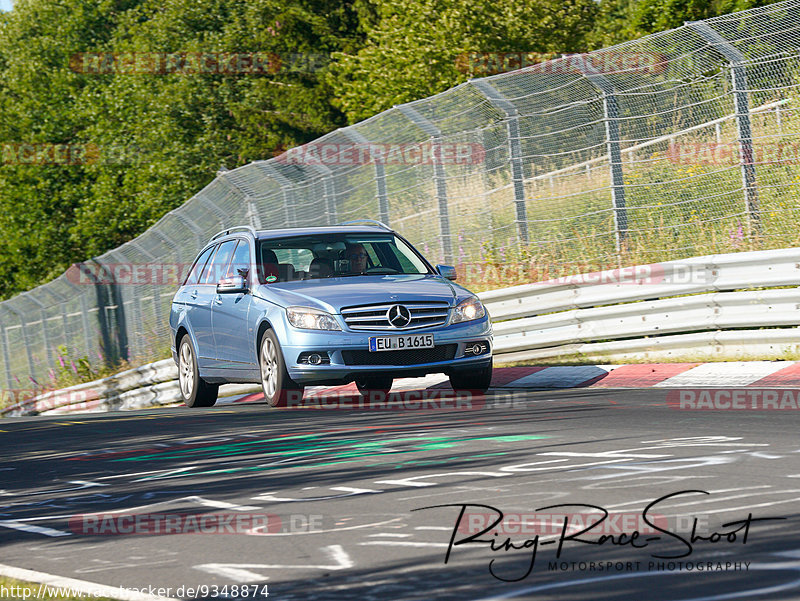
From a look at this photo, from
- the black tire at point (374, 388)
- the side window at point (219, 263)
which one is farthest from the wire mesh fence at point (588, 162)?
the side window at point (219, 263)

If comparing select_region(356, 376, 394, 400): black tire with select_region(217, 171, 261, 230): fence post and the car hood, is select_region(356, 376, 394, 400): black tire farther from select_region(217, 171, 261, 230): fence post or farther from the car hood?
select_region(217, 171, 261, 230): fence post

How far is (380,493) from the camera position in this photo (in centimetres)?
651

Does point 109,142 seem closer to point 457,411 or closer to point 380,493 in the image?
point 457,411

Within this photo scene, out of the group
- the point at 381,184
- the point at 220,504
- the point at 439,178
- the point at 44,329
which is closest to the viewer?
the point at 220,504

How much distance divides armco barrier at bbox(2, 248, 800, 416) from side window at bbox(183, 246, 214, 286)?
10.5 feet

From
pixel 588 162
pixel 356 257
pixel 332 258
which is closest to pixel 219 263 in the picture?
pixel 332 258

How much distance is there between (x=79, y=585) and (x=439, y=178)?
42.6 feet

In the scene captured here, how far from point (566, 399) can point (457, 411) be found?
1.02m

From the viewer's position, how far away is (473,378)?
11.9m

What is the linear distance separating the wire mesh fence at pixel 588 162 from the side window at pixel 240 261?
4.17 metres

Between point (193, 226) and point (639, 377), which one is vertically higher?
point (193, 226)

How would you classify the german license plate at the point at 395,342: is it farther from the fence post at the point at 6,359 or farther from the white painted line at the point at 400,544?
the fence post at the point at 6,359

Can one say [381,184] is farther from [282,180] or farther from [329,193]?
[282,180]

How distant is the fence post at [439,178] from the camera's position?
16.9 metres
